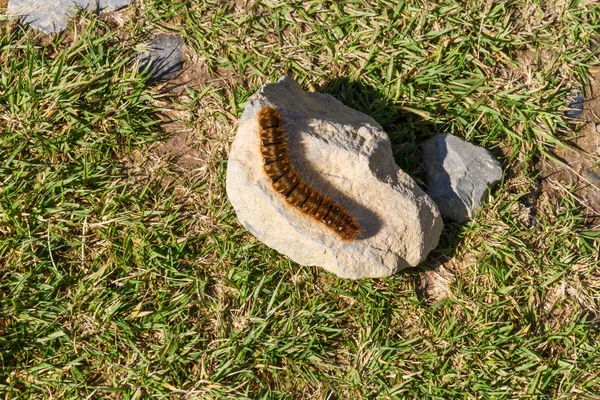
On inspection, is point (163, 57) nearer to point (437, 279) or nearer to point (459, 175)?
point (459, 175)

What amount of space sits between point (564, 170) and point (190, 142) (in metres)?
3.21

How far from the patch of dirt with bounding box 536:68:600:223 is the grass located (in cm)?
8

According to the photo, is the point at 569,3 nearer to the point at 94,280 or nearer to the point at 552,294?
the point at 552,294

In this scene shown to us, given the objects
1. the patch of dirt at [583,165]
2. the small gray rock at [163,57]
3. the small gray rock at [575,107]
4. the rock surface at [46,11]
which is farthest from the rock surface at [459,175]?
the rock surface at [46,11]

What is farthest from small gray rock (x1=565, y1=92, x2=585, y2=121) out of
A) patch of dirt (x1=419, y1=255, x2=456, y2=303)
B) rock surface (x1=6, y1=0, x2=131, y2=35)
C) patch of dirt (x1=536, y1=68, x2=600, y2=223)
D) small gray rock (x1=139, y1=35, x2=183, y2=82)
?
rock surface (x1=6, y1=0, x2=131, y2=35)

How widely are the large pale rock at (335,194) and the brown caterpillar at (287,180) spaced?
8 cm

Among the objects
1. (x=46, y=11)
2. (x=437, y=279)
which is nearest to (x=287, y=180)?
(x=437, y=279)

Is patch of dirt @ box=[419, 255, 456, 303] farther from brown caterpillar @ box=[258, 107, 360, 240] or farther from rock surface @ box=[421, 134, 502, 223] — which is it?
brown caterpillar @ box=[258, 107, 360, 240]

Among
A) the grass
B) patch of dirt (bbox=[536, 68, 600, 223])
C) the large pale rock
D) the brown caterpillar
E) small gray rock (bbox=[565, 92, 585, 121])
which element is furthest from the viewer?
small gray rock (bbox=[565, 92, 585, 121])

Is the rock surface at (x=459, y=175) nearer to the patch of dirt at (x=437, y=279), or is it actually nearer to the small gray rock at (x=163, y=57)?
the patch of dirt at (x=437, y=279)

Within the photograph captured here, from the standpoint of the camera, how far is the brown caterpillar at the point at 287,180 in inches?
173

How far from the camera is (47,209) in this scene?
5188 millimetres

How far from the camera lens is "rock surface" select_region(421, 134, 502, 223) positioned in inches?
204

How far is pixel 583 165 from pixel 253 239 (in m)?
A: 2.93
